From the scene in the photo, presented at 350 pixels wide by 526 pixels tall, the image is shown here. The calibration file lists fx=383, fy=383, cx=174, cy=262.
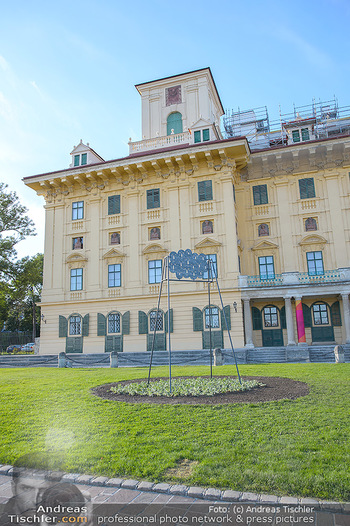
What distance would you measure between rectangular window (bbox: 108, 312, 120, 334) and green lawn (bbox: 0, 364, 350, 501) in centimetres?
1967

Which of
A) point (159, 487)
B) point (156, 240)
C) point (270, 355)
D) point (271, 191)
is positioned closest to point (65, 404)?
point (159, 487)

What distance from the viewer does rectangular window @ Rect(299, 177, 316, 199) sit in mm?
29781

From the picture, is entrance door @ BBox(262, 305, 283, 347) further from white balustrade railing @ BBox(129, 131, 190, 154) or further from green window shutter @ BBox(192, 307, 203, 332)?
white balustrade railing @ BBox(129, 131, 190, 154)

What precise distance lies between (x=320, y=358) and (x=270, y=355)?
288cm

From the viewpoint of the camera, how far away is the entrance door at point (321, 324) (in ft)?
90.3

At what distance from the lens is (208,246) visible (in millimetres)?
29172

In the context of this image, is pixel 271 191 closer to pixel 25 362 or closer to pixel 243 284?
pixel 243 284

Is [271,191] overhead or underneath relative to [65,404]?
overhead

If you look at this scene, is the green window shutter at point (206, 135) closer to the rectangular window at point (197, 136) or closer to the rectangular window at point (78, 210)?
the rectangular window at point (197, 136)

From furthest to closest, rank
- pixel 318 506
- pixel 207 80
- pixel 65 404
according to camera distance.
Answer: pixel 207 80
pixel 65 404
pixel 318 506

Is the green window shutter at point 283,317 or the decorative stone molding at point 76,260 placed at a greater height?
the decorative stone molding at point 76,260

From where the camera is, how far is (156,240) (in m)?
30.4

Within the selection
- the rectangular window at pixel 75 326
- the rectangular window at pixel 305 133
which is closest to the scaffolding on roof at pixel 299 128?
the rectangular window at pixel 305 133

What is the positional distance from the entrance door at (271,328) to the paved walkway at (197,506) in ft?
82.2
